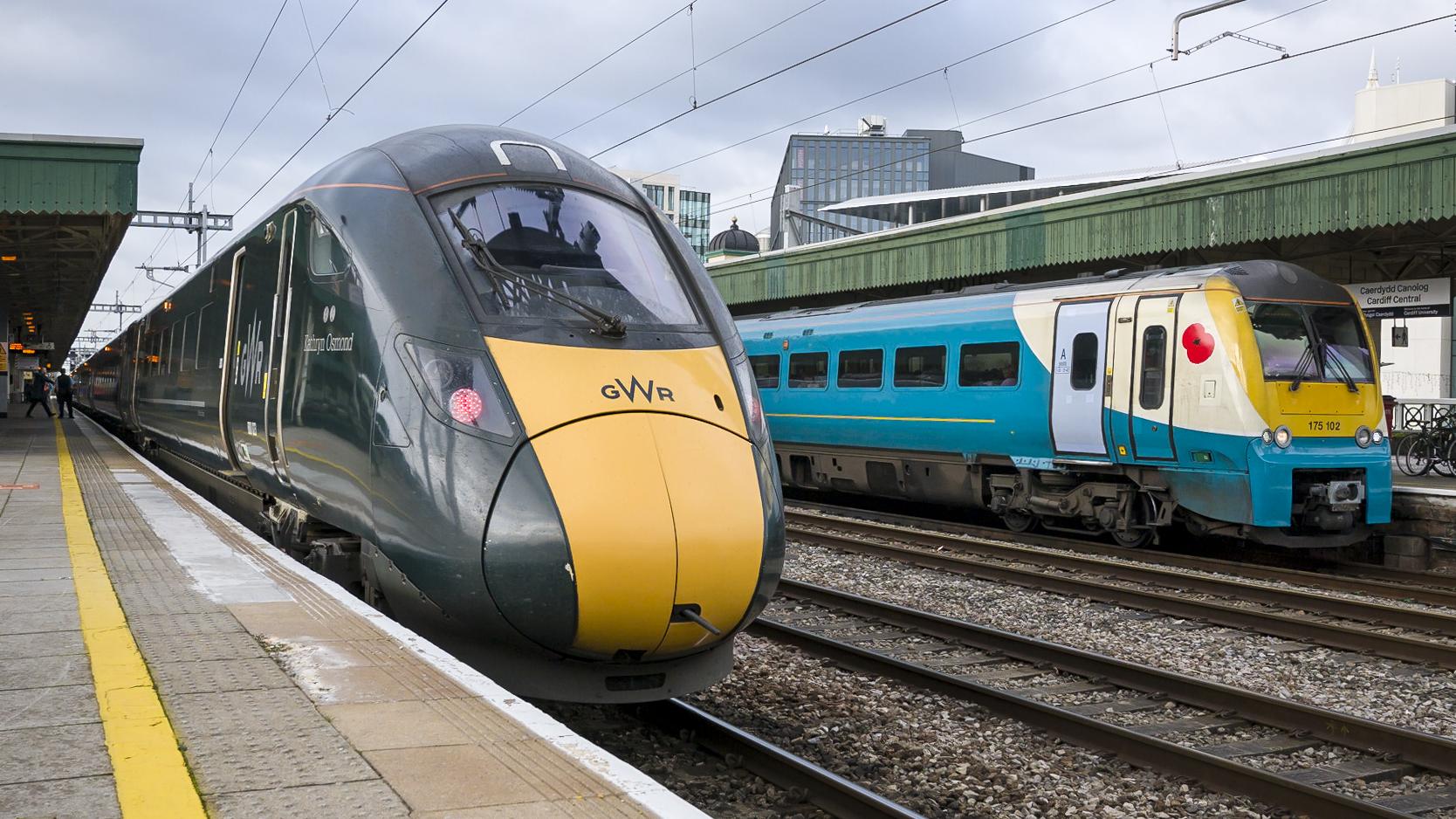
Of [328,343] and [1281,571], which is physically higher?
[328,343]

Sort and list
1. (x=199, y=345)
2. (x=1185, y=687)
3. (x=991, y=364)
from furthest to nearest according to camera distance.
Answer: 1. (x=991, y=364)
2. (x=199, y=345)
3. (x=1185, y=687)

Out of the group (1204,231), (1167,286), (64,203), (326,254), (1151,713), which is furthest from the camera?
(64,203)

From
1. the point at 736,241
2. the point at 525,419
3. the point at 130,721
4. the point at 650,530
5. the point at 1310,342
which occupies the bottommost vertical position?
the point at 130,721

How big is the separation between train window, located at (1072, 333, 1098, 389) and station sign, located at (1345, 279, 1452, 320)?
3.98m

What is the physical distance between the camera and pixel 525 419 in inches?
183

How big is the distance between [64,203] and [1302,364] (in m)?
16.1

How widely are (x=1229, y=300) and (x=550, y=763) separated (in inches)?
371

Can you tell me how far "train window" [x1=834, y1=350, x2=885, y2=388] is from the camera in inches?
596

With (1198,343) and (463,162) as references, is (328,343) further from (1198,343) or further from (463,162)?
(1198,343)

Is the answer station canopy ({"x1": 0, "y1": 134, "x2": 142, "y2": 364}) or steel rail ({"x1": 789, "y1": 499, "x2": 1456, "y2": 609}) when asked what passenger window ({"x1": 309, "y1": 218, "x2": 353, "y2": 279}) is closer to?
steel rail ({"x1": 789, "y1": 499, "x2": 1456, "y2": 609})

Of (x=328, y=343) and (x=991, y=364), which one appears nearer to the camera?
(x=328, y=343)

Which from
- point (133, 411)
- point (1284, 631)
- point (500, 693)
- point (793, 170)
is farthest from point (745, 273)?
point (793, 170)

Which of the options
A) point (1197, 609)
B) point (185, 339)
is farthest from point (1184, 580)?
point (185, 339)

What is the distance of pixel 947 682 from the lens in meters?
6.39
